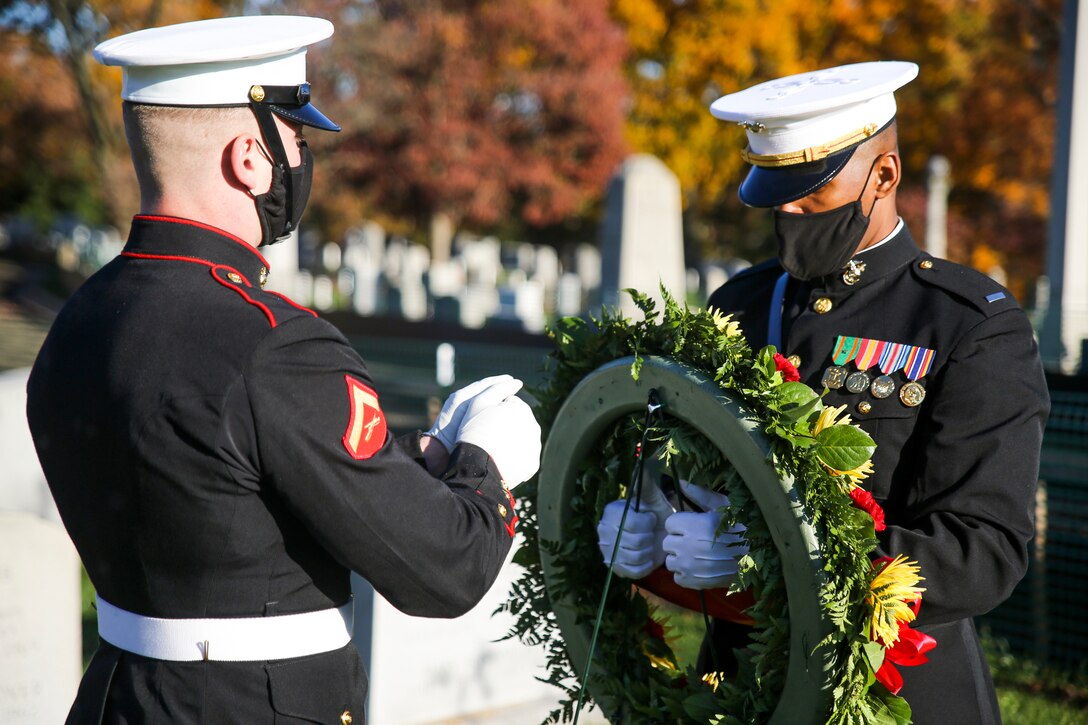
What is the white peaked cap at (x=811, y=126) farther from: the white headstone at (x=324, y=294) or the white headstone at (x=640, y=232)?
the white headstone at (x=324, y=294)

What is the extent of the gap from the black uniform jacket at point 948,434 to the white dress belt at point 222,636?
1.09 metres

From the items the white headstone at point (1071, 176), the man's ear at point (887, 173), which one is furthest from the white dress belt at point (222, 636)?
the white headstone at point (1071, 176)

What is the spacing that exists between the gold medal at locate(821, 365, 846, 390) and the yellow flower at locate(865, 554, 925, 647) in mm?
551

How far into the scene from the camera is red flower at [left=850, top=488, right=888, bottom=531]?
1981 mm

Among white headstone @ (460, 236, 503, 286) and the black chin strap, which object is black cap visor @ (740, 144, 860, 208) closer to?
the black chin strap

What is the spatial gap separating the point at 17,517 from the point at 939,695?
10.3ft

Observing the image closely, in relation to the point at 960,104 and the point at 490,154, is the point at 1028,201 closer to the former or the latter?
the point at 960,104

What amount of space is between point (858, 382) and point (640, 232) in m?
8.85

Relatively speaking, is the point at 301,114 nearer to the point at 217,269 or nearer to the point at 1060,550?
the point at 217,269

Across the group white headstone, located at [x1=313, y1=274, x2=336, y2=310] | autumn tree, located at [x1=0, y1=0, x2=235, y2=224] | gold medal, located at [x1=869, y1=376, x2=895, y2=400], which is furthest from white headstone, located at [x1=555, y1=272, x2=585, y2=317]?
gold medal, located at [x1=869, y1=376, x2=895, y2=400]

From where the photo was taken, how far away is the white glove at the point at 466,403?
2080 millimetres

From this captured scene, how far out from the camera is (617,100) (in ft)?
95.8

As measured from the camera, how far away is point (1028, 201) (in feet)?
88.9

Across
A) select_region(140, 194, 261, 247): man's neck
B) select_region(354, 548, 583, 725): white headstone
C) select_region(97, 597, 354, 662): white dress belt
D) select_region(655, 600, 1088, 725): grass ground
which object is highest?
select_region(140, 194, 261, 247): man's neck
